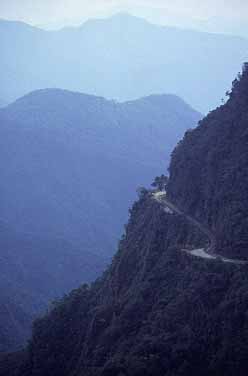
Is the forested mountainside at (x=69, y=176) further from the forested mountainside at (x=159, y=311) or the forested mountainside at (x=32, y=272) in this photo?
the forested mountainside at (x=159, y=311)

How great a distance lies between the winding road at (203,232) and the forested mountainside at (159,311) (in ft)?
1.44

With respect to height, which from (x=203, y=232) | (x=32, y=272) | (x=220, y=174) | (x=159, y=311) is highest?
(x=32, y=272)

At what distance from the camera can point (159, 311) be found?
114ft

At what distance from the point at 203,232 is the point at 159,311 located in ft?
27.0

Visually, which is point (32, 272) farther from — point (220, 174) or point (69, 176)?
point (220, 174)

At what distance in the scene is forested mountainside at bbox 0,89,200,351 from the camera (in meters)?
111

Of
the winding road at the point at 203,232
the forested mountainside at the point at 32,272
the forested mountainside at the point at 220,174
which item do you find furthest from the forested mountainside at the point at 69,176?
the forested mountainside at the point at 220,174

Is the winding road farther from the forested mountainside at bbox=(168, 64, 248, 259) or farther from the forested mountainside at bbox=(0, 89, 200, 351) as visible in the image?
the forested mountainside at bbox=(0, 89, 200, 351)

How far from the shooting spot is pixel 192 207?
4616 cm

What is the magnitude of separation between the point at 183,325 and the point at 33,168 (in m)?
127

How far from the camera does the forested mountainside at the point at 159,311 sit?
29.8 metres

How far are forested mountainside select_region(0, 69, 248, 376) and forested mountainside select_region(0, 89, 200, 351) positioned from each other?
4386cm

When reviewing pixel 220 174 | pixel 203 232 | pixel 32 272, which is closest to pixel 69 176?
pixel 32 272

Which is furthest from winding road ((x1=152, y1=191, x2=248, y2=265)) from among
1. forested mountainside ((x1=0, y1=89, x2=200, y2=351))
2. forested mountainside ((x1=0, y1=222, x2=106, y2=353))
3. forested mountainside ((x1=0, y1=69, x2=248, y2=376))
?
forested mountainside ((x1=0, y1=89, x2=200, y2=351))
